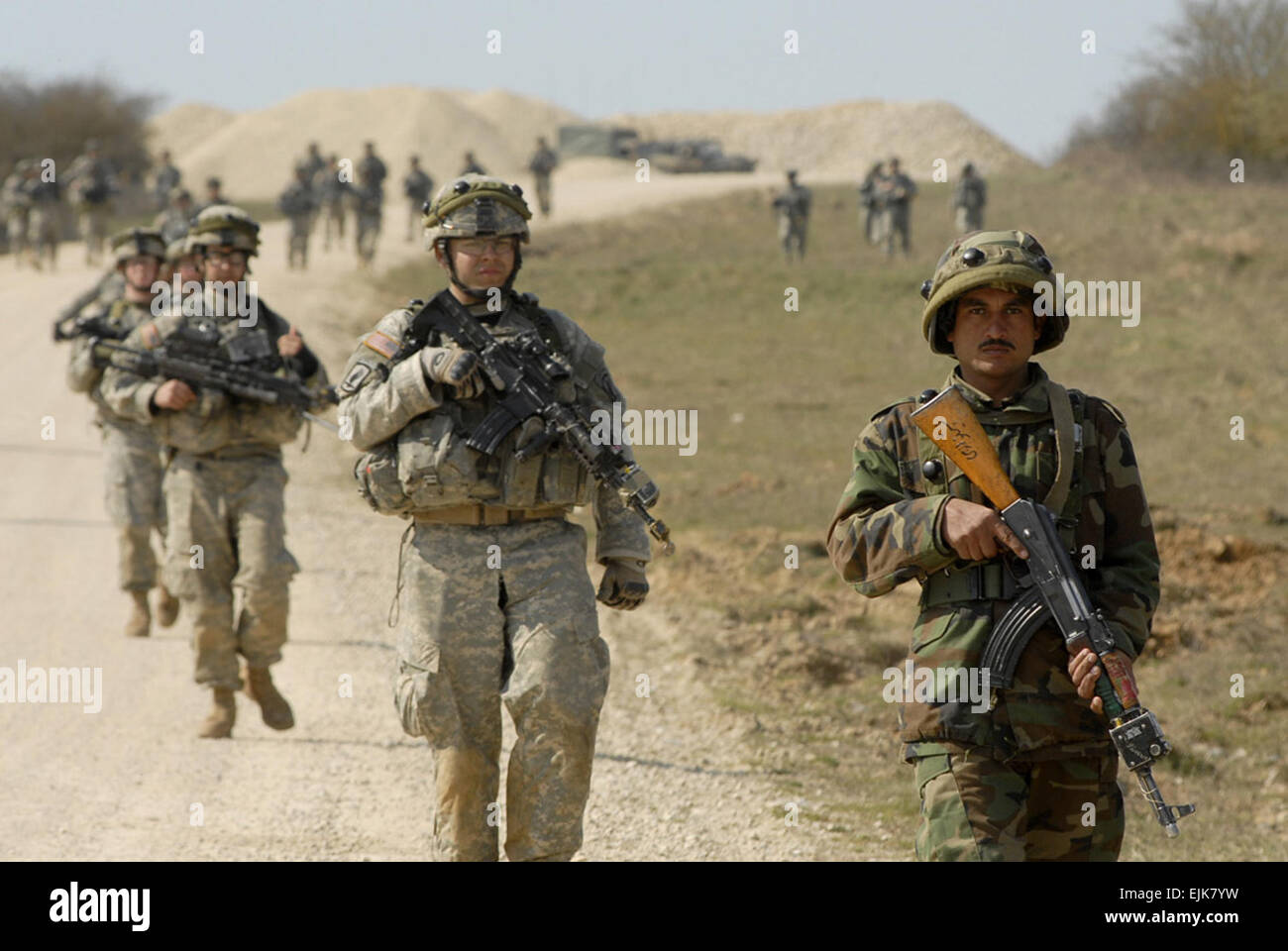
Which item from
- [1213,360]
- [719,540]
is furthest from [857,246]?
[719,540]

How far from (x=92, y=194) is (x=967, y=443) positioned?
1132 inches

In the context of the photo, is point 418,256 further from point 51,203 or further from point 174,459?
point 174,459

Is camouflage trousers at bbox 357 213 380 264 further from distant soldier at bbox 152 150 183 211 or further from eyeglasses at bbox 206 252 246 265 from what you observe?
eyeglasses at bbox 206 252 246 265

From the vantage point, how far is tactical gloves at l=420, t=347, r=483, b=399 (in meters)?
4.85

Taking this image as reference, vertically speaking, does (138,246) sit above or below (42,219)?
below

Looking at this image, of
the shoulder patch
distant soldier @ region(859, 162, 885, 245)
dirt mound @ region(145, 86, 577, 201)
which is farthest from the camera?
dirt mound @ region(145, 86, 577, 201)

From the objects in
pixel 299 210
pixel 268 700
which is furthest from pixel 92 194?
pixel 268 700

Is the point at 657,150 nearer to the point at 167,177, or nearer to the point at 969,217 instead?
the point at 167,177

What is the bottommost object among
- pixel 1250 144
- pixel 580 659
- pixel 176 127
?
pixel 580 659

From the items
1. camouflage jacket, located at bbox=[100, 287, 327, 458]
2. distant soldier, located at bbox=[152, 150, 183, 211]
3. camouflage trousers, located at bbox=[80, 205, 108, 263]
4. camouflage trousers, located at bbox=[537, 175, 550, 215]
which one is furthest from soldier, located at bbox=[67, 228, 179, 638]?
camouflage trousers, located at bbox=[537, 175, 550, 215]

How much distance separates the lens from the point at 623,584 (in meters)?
5.14

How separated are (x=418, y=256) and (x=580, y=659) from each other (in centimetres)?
2890

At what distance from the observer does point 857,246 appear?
107 ft

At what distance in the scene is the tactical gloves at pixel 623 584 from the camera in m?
5.14
